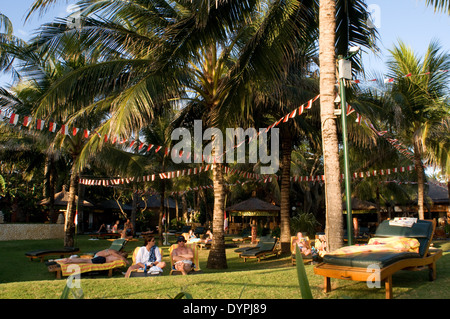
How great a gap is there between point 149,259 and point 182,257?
954 mm

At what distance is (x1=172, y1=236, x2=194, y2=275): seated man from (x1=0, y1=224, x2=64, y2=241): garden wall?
1416 centimetres

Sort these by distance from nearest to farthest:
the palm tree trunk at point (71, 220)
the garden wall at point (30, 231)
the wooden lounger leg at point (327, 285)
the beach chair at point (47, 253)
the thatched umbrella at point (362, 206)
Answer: the wooden lounger leg at point (327, 285), the beach chair at point (47, 253), the palm tree trunk at point (71, 220), the garden wall at point (30, 231), the thatched umbrella at point (362, 206)

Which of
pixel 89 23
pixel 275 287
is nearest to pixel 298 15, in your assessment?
pixel 89 23

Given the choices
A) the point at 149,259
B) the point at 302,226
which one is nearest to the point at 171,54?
the point at 149,259

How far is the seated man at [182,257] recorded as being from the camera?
869 centimetres

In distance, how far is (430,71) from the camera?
14.0m

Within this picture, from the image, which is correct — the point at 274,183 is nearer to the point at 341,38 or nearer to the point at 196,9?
the point at 341,38

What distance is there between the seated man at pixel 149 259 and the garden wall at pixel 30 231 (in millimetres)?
14378

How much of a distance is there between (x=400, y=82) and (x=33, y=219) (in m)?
28.5

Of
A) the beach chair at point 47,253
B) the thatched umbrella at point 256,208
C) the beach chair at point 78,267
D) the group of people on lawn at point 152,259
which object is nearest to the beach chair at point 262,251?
the group of people on lawn at point 152,259

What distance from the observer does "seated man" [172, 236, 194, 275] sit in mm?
8688

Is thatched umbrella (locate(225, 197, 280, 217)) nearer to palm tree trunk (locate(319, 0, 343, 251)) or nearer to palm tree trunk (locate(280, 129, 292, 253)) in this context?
palm tree trunk (locate(280, 129, 292, 253))

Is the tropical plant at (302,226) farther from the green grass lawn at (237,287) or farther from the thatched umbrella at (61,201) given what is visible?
the thatched umbrella at (61,201)

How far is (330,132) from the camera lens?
6332 millimetres
